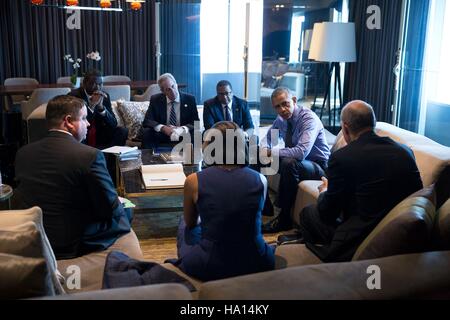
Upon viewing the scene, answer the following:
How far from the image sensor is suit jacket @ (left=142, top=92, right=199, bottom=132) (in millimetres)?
4945

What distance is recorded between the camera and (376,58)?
19.1ft

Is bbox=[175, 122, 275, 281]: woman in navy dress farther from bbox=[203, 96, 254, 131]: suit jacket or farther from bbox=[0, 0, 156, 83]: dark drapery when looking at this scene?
bbox=[0, 0, 156, 83]: dark drapery

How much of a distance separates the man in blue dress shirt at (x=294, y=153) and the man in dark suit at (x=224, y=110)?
0.94 metres

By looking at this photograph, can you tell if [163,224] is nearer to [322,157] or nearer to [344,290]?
[322,157]

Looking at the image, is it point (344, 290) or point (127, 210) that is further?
point (127, 210)

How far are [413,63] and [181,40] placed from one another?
4.08m

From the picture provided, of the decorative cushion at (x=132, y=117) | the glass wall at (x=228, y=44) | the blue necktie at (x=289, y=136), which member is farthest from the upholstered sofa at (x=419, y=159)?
the glass wall at (x=228, y=44)

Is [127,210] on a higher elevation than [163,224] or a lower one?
higher
